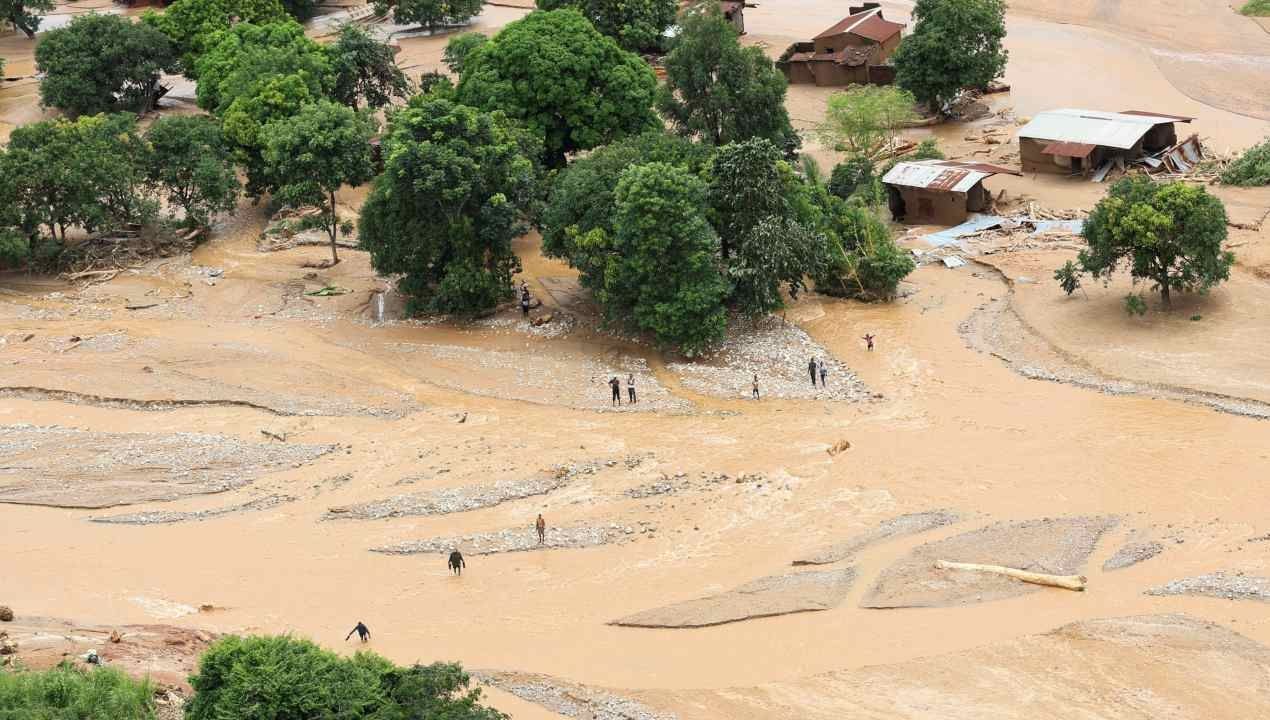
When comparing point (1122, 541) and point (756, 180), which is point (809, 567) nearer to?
point (1122, 541)

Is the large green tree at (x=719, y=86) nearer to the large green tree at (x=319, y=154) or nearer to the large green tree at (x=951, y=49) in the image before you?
the large green tree at (x=319, y=154)

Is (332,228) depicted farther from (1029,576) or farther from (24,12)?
(24,12)

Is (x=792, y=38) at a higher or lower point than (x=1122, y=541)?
higher

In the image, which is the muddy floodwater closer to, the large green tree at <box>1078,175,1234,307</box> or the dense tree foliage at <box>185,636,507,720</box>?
the large green tree at <box>1078,175,1234,307</box>

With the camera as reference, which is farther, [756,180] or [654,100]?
[654,100]

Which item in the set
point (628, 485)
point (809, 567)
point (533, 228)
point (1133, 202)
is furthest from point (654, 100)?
point (809, 567)

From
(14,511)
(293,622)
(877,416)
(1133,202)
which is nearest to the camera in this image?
(293,622)
